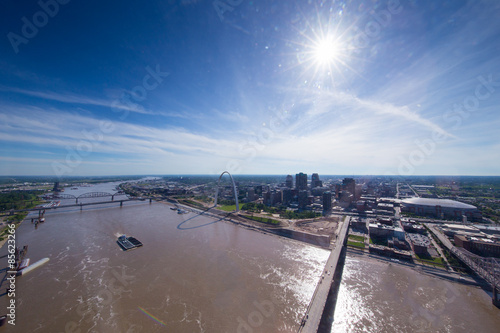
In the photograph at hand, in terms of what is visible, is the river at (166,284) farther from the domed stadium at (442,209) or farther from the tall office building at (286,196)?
the domed stadium at (442,209)

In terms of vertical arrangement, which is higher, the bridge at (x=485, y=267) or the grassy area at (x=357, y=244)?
the bridge at (x=485, y=267)

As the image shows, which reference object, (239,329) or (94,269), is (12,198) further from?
(239,329)

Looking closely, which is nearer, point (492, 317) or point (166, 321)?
→ point (166, 321)

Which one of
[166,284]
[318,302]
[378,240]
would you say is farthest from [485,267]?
[166,284]

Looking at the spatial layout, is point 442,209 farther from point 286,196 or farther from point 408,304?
point 408,304

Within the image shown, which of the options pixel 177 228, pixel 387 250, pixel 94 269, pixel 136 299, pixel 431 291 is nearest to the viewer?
pixel 136 299

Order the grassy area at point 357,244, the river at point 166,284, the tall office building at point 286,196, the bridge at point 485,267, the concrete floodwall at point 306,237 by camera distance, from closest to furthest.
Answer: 1. the river at point 166,284
2. the bridge at point 485,267
3. the grassy area at point 357,244
4. the concrete floodwall at point 306,237
5. the tall office building at point 286,196

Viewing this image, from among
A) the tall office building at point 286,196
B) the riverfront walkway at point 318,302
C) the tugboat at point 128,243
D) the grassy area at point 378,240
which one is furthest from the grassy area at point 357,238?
the tugboat at point 128,243

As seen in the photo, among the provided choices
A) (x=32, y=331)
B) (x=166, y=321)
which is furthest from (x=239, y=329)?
(x=32, y=331)

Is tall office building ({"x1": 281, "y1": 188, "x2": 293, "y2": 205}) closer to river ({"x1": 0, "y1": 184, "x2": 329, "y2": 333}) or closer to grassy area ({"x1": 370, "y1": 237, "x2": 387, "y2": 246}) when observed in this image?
river ({"x1": 0, "y1": 184, "x2": 329, "y2": 333})
